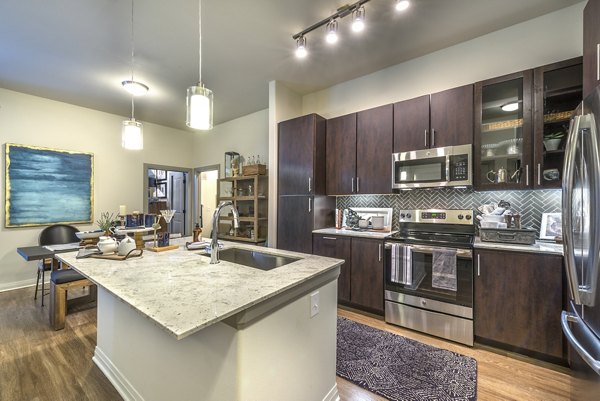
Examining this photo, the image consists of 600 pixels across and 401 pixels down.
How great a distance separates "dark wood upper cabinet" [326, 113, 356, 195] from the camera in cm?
327

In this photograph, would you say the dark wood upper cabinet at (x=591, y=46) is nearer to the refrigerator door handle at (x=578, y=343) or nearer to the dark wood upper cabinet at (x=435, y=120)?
the dark wood upper cabinet at (x=435, y=120)

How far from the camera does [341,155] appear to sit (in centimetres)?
336

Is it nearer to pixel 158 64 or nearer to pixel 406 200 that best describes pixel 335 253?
pixel 406 200

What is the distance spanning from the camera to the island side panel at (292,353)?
1.04 metres

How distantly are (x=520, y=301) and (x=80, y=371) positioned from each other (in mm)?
3590

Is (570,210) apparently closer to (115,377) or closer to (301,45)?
(301,45)

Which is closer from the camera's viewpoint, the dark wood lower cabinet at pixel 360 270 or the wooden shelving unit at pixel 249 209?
the dark wood lower cabinet at pixel 360 270

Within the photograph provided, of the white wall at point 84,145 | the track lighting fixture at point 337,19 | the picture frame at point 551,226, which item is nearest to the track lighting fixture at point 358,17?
the track lighting fixture at point 337,19

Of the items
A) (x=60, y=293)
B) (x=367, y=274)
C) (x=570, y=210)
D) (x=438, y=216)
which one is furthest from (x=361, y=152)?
(x=60, y=293)

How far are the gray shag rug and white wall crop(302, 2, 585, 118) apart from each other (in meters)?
2.79

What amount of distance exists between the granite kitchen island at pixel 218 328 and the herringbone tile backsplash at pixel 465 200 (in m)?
1.94

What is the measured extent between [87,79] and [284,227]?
3.46 meters

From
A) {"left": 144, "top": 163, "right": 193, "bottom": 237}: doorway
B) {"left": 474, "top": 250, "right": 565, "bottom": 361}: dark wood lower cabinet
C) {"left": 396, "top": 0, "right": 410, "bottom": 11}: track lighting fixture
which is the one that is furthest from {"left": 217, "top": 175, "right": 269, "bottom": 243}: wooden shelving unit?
{"left": 474, "top": 250, "right": 565, "bottom": 361}: dark wood lower cabinet

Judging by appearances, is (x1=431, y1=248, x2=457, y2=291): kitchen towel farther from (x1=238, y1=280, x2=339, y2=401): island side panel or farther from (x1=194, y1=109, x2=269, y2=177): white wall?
(x1=194, y1=109, x2=269, y2=177): white wall
